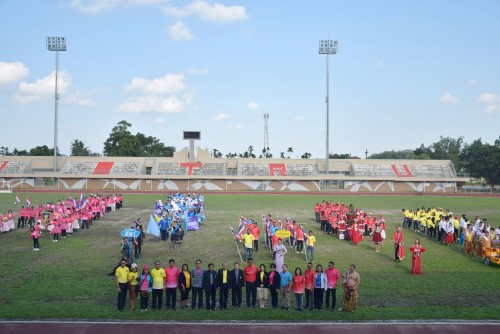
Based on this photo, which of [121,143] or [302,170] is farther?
[121,143]

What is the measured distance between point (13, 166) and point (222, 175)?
30.1m

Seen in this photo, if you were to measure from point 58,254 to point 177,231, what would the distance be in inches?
192

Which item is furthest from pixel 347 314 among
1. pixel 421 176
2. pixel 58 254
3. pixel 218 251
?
pixel 421 176

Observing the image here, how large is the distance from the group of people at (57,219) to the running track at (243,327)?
948 cm

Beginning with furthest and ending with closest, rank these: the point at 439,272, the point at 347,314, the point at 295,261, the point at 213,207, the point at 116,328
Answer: the point at 213,207, the point at 295,261, the point at 439,272, the point at 347,314, the point at 116,328

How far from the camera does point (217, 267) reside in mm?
15438

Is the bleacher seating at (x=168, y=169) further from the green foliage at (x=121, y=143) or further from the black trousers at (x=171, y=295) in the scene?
the black trousers at (x=171, y=295)

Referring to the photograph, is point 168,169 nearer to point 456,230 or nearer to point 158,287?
point 456,230

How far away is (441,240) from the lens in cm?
2114

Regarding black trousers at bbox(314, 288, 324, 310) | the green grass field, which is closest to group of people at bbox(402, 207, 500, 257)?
the green grass field

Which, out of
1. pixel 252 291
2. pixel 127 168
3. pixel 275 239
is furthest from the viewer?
pixel 127 168

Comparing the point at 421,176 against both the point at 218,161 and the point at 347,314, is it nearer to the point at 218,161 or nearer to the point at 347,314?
the point at 218,161

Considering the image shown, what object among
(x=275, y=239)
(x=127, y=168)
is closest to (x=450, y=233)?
(x=275, y=239)

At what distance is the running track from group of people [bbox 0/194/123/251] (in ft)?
31.1
